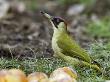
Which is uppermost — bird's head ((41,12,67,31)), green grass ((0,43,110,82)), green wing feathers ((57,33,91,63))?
bird's head ((41,12,67,31))

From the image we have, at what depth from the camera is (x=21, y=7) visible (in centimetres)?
1275

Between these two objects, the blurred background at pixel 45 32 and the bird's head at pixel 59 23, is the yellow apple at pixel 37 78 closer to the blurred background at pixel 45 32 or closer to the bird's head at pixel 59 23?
the blurred background at pixel 45 32

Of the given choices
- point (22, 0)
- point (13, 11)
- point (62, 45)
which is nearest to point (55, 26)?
point (62, 45)

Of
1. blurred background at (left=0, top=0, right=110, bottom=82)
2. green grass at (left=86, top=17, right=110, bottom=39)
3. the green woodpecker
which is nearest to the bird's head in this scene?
the green woodpecker

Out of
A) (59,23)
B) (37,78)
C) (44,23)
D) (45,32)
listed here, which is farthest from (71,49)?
(44,23)

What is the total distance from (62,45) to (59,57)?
154 millimetres

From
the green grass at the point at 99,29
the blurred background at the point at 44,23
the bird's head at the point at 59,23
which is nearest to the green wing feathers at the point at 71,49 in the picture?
the bird's head at the point at 59,23

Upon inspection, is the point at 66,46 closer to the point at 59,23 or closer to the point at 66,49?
the point at 66,49

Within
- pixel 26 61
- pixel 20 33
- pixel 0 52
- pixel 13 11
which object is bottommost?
pixel 26 61

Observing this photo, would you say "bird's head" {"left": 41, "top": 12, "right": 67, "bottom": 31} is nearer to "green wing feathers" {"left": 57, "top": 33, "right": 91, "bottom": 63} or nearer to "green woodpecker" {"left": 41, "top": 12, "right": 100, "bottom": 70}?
"green woodpecker" {"left": 41, "top": 12, "right": 100, "bottom": 70}

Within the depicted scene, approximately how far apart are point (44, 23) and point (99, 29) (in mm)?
1160

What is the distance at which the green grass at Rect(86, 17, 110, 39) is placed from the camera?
1075 cm

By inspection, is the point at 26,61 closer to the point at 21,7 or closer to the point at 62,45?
the point at 62,45

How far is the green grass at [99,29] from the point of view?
10750 mm
